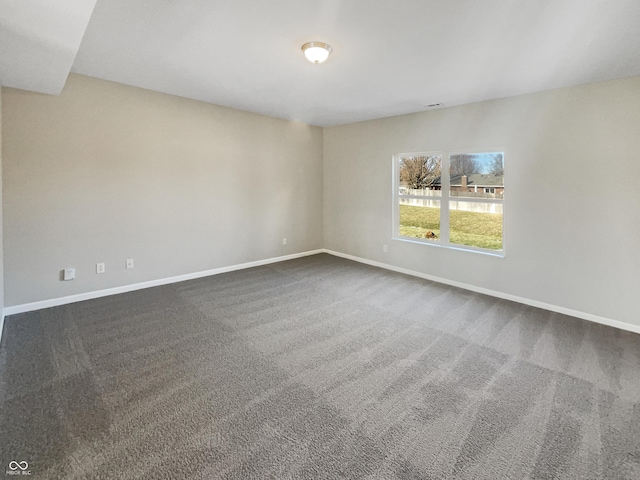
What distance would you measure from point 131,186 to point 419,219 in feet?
14.0

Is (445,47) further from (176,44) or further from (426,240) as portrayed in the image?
(426,240)

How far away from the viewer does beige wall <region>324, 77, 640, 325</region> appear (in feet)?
10.5

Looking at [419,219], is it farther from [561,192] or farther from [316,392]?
[316,392]

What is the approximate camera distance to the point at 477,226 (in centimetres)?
450

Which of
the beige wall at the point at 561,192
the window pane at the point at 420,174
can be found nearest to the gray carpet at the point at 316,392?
the beige wall at the point at 561,192

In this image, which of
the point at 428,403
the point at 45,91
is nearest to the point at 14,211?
the point at 45,91

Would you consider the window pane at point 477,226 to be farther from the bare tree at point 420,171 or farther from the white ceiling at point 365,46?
the white ceiling at point 365,46

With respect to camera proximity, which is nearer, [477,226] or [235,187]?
[477,226]

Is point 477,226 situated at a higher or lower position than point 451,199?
lower

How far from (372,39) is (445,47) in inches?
25.2

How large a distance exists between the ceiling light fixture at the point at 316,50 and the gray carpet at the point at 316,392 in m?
2.52

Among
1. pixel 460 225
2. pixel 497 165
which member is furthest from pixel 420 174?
pixel 497 165

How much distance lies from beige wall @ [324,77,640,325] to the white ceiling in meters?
0.31

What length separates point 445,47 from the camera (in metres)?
2.64
